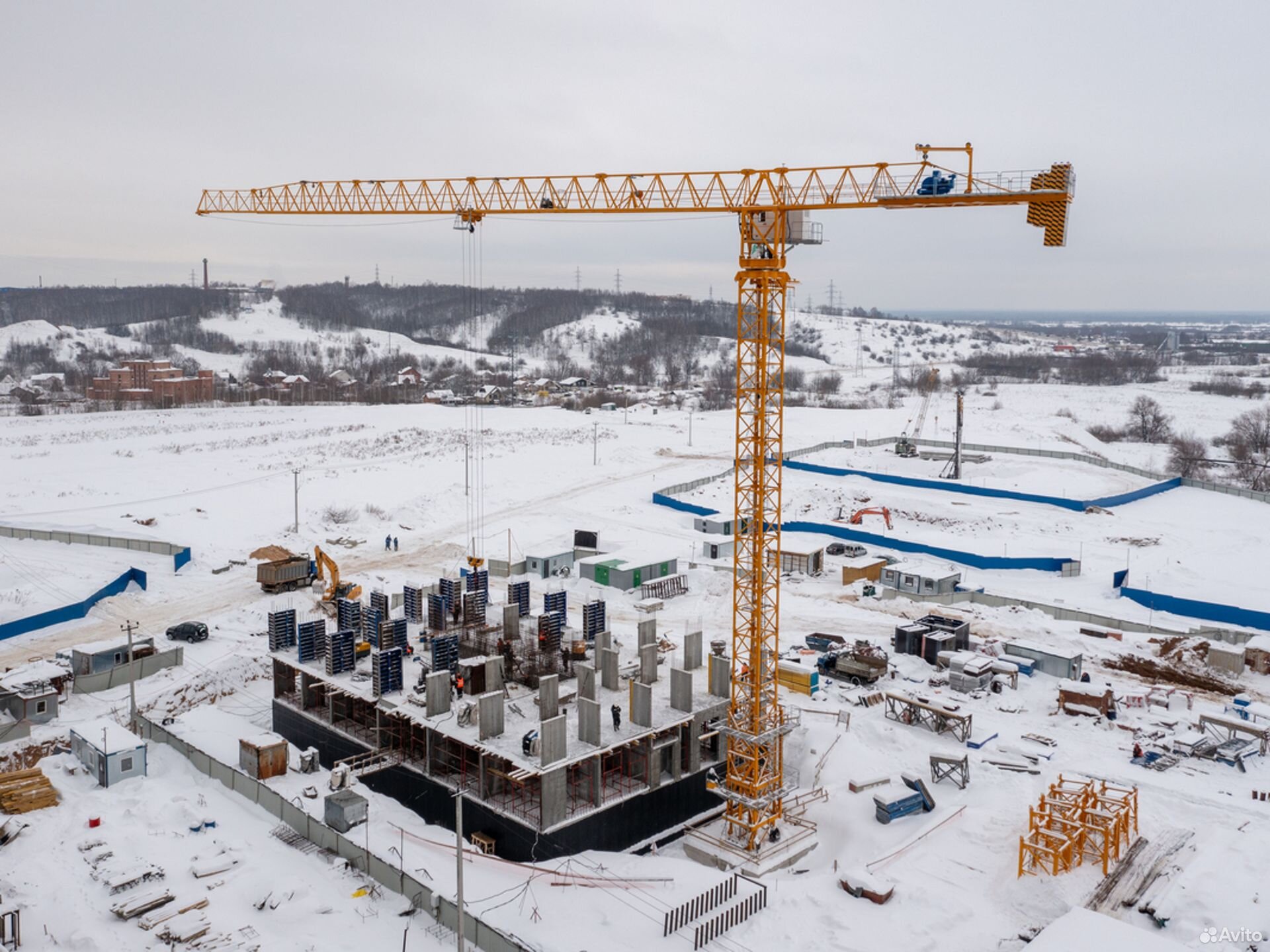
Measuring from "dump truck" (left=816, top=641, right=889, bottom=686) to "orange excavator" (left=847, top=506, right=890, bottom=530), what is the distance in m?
18.8

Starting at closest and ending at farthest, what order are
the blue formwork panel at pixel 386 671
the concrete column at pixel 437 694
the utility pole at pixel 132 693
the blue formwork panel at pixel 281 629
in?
the concrete column at pixel 437 694 → the blue formwork panel at pixel 386 671 → the utility pole at pixel 132 693 → the blue formwork panel at pixel 281 629

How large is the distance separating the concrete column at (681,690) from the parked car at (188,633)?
59.0 ft

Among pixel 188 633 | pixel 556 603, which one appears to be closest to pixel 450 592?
pixel 556 603

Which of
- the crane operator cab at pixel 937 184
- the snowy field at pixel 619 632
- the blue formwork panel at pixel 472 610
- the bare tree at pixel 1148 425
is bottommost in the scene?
the snowy field at pixel 619 632

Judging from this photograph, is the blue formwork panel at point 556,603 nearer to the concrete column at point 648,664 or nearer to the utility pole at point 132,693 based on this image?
the concrete column at point 648,664

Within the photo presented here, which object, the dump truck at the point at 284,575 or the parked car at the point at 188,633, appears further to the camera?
the dump truck at the point at 284,575

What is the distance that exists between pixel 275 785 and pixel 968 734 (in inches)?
706

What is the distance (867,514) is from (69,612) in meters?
36.4

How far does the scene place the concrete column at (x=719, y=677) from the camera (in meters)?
24.9

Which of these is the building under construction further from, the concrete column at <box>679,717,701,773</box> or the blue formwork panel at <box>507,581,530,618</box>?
the blue formwork panel at <box>507,581,530,618</box>

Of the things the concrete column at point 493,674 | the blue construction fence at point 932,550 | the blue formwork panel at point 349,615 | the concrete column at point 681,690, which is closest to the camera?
the concrete column at point 681,690

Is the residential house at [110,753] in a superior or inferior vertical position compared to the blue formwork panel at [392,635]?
inferior

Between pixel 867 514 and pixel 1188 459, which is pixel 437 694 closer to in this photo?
pixel 867 514

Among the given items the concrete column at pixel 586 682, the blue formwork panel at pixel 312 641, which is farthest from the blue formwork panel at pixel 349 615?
the concrete column at pixel 586 682
